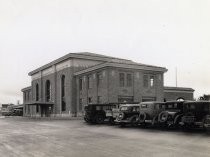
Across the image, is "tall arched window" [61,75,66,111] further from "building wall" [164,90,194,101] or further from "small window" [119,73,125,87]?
"building wall" [164,90,194,101]

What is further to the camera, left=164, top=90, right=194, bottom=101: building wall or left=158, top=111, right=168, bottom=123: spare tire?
left=164, top=90, right=194, bottom=101: building wall

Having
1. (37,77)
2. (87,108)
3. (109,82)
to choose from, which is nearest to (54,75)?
(37,77)

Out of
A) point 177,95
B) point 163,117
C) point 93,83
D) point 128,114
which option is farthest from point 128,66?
point 163,117

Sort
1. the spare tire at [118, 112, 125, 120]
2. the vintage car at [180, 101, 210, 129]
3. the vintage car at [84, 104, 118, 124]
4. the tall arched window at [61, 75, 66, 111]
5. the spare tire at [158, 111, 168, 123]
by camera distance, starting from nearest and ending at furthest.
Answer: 1. the vintage car at [180, 101, 210, 129]
2. the spare tire at [158, 111, 168, 123]
3. the spare tire at [118, 112, 125, 120]
4. the vintage car at [84, 104, 118, 124]
5. the tall arched window at [61, 75, 66, 111]

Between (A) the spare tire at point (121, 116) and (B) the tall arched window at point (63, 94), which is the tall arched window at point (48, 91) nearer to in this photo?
(B) the tall arched window at point (63, 94)

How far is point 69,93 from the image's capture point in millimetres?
59531

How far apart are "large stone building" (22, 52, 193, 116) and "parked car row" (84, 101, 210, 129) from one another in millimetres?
16710

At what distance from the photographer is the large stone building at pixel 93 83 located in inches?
1983

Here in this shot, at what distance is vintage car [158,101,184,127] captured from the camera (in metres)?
23.1

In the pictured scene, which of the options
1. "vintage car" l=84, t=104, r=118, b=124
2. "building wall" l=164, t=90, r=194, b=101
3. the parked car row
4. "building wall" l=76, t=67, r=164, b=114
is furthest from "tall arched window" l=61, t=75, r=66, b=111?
the parked car row

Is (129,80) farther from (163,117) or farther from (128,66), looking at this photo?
(163,117)

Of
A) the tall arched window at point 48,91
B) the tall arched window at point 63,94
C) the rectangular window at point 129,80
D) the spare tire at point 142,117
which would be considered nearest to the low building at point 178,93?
the rectangular window at point 129,80

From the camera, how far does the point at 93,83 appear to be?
5369 cm

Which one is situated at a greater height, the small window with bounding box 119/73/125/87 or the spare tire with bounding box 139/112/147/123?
the small window with bounding box 119/73/125/87
